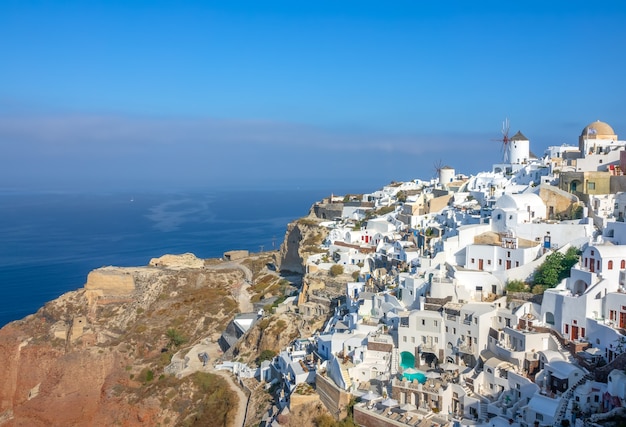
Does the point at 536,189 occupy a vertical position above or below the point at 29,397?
above

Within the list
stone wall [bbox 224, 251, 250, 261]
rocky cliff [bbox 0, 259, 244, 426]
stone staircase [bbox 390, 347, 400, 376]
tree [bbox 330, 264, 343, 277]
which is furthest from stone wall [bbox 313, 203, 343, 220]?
stone staircase [bbox 390, 347, 400, 376]

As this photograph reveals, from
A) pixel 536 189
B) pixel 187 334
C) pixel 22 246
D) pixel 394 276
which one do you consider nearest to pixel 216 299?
pixel 187 334

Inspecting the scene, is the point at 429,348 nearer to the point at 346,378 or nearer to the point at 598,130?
the point at 346,378

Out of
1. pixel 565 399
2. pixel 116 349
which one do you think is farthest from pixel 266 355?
pixel 565 399

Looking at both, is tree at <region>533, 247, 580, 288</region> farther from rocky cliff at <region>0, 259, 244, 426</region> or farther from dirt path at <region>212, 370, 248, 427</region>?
rocky cliff at <region>0, 259, 244, 426</region>

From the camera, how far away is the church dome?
115 ft

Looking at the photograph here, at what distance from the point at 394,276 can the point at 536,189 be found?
8.99 metres

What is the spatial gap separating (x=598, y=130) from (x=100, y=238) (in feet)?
267

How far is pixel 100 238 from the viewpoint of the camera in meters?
97.7

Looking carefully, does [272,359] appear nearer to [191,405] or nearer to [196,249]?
[191,405]

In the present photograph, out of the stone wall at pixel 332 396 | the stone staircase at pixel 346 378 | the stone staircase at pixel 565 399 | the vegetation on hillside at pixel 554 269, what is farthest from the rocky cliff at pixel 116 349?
the stone staircase at pixel 565 399

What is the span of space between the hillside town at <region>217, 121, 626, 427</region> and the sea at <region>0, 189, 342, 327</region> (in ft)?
Answer: 112

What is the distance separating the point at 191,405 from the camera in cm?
2962

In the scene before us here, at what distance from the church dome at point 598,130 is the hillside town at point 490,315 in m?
0.10
